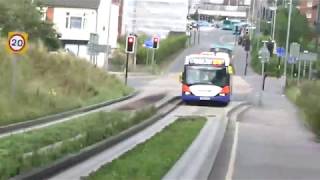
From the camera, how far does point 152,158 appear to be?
49.6ft

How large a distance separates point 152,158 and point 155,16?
353 feet

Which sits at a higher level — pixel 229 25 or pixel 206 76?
pixel 229 25

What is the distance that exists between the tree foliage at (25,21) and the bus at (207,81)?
34.4 feet

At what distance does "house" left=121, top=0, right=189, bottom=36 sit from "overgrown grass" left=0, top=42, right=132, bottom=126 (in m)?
73.8

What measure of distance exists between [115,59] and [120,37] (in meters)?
23.8

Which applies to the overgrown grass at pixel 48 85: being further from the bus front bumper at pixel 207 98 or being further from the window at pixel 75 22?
the window at pixel 75 22

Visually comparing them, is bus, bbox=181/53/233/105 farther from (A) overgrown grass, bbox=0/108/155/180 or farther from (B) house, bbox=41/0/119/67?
(B) house, bbox=41/0/119/67

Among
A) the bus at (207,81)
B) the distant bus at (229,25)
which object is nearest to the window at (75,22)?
the bus at (207,81)

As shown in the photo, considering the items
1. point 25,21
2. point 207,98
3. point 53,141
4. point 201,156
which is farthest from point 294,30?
point 53,141

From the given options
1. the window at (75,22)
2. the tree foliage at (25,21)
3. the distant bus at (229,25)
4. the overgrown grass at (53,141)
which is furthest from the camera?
the distant bus at (229,25)

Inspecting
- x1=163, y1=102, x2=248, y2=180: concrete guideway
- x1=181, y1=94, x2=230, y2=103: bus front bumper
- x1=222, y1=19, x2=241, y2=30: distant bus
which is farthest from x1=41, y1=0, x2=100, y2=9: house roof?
→ x1=222, y1=19, x2=241, y2=30: distant bus

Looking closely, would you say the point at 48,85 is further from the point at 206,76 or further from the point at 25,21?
the point at 25,21

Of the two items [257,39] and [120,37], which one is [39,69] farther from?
[257,39]

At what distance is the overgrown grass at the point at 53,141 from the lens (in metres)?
12.2
